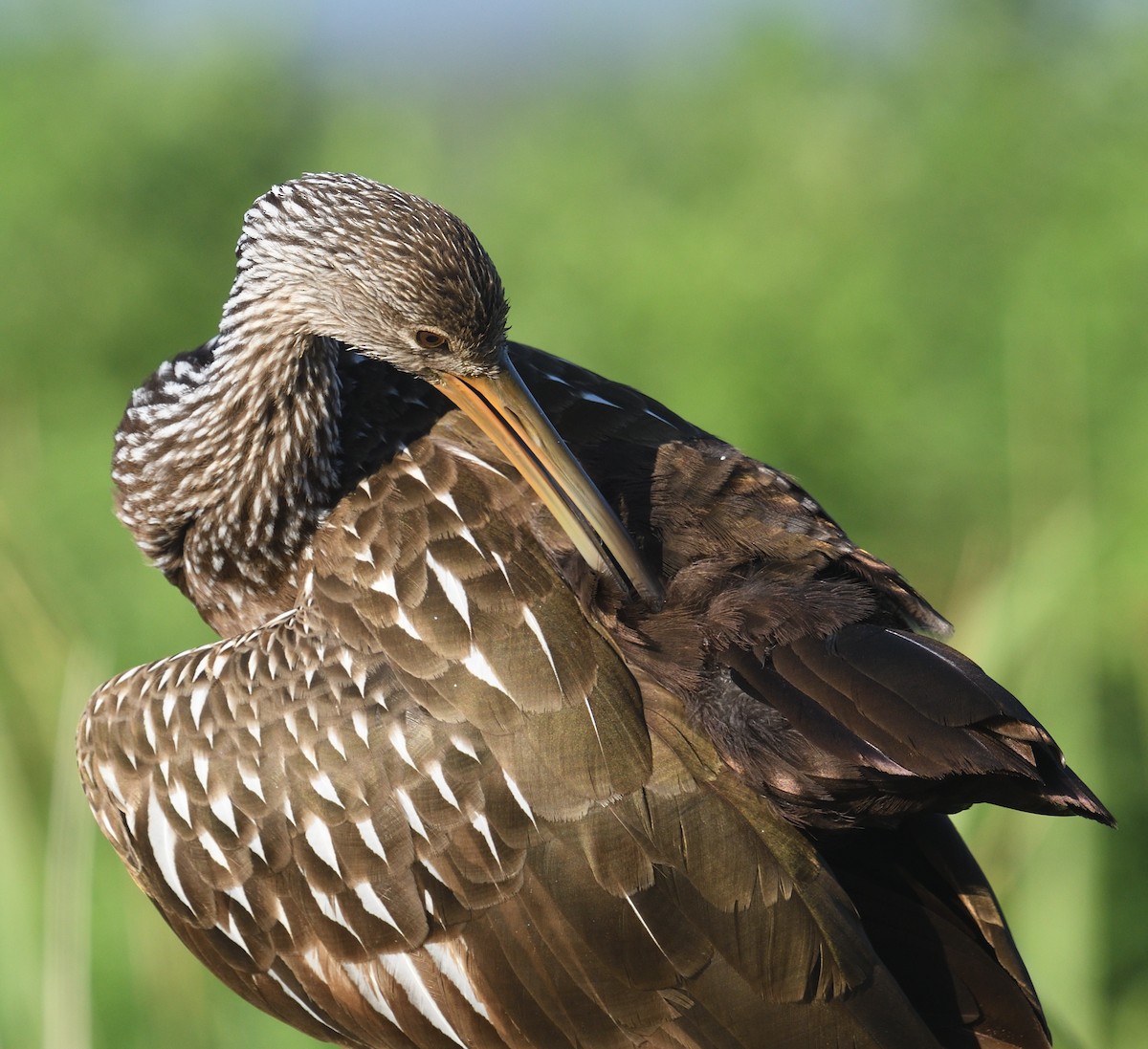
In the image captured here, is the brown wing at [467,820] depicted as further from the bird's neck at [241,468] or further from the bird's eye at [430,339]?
the bird's eye at [430,339]

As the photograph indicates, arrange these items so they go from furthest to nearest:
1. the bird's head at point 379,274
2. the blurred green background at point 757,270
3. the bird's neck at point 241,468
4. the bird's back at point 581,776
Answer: the blurred green background at point 757,270 < the bird's neck at point 241,468 < the bird's head at point 379,274 < the bird's back at point 581,776

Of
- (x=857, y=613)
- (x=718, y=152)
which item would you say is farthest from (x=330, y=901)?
(x=718, y=152)

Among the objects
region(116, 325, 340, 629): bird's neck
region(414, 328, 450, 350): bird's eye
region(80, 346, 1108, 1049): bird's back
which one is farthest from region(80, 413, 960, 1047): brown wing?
region(414, 328, 450, 350): bird's eye

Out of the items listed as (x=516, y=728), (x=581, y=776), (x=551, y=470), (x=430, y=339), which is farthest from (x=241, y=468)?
(x=581, y=776)

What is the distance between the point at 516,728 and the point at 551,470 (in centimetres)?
46

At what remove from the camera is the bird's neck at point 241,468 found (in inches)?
118

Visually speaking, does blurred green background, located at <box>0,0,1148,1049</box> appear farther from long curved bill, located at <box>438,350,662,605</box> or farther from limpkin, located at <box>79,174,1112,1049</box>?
long curved bill, located at <box>438,350,662,605</box>

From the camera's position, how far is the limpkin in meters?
2.62

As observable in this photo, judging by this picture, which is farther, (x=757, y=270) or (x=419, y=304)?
(x=757, y=270)

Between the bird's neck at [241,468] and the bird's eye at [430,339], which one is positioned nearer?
the bird's eye at [430,339]

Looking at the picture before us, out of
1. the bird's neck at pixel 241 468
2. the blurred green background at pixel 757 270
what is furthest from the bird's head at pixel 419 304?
the blurred green background at pixel 757 270

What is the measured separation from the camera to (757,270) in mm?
6359

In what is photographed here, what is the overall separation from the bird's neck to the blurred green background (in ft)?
2.87

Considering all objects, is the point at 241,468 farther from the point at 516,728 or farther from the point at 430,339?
the point at 516,728
